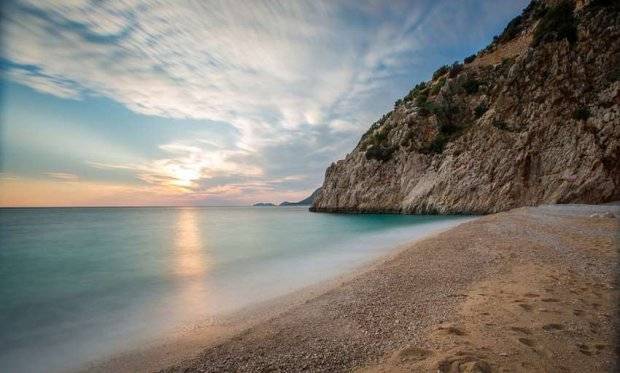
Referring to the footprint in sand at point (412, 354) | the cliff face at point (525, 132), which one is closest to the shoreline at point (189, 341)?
the footprint in sand at point (412, 354)

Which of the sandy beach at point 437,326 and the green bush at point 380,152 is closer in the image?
the sandy beach at point 437,326

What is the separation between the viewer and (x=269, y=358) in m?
3.50

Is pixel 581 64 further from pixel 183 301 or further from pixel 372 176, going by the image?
pixel 183 301

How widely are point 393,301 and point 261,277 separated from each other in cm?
560

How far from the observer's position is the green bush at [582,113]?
26.7 metres

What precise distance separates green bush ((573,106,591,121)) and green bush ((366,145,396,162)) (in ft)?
70.0

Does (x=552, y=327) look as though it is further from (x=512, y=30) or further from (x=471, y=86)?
(x=512, y=30)

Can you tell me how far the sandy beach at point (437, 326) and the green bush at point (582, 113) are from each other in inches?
1077

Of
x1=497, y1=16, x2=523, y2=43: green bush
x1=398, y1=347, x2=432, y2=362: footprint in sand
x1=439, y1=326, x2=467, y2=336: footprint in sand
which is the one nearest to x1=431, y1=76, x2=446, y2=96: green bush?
x1=497, y1=16, x2=523, y2=43: green bush

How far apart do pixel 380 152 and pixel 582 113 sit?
2398 centimetres

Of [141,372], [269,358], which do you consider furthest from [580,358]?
[141,372]

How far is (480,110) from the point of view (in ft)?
122

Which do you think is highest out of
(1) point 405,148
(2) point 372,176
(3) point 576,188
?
(1) point 405,148

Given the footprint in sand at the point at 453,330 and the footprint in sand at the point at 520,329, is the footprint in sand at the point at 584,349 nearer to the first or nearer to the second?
the footprint in sand at the point at 520,329
